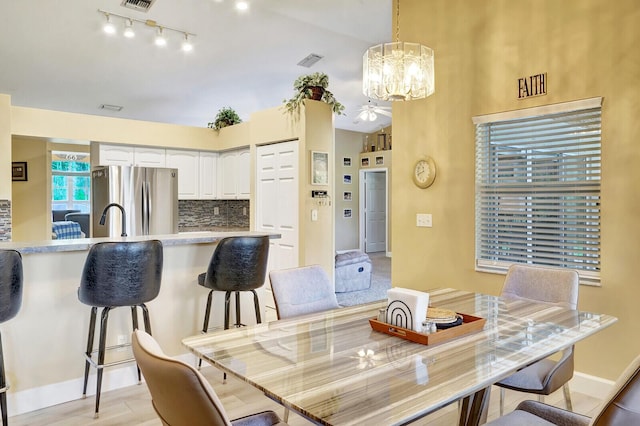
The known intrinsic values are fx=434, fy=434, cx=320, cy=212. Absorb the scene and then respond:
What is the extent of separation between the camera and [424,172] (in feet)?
12.2

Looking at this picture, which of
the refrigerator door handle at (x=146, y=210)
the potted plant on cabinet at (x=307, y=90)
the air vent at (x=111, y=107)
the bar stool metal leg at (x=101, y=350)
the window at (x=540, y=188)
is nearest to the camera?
the bar stool metal leg at (x=101, y=350)

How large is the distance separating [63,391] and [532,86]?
3.70 metres

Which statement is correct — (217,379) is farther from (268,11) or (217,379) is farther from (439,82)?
(268,11)

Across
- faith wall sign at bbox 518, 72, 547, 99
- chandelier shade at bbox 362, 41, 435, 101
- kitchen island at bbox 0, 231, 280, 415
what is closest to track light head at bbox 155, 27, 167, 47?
kitchen island at bbox 0, 231, 280, 415

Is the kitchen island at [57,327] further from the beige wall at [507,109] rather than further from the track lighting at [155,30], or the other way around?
the track lighting at [155,30]

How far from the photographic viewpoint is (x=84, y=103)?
6.58 metres

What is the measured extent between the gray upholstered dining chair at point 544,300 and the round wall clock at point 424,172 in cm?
126

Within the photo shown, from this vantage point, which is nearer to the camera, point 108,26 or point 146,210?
point 108,26

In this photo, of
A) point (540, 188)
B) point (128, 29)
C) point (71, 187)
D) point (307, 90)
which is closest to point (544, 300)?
→ point (540, 188)

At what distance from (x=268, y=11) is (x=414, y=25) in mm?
1816

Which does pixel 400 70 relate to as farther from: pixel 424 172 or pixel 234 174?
pixel 234 174

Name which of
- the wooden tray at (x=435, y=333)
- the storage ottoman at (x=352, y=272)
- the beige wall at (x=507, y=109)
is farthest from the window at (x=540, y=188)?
the storage ottoman at (x=352, y=272)

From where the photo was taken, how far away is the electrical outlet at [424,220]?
371cm

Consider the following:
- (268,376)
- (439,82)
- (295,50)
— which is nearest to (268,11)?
(295,50)
